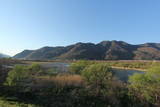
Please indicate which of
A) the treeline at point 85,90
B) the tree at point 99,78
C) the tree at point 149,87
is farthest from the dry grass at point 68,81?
the tree at point 149,87

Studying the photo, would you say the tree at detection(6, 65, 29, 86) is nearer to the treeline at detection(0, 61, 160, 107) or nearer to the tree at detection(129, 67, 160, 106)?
the treeline at detection(0, 61, 160, 107)

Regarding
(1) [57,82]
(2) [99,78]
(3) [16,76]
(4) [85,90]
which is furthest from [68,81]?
(3) [16,76]

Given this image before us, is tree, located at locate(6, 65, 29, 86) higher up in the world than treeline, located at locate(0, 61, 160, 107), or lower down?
higher up

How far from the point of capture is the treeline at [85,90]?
10406 millimetres

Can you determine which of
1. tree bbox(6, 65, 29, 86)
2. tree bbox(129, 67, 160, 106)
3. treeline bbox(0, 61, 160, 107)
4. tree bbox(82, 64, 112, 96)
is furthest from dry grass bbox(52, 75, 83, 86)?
tree bbox(129, 67, 160, 106)

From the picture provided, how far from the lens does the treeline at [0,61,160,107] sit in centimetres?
1041

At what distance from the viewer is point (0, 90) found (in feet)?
39.5

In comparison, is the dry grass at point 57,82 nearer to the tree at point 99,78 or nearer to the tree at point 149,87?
the tree at point 99,78

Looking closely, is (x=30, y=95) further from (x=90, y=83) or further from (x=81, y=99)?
(x=90, y=83)

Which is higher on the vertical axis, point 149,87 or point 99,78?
point 99,78

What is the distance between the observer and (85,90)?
11648mm

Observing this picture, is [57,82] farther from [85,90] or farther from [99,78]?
[99,78]

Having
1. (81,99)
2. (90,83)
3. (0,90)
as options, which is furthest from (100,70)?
(0,90)

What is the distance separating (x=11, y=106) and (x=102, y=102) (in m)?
5.96
